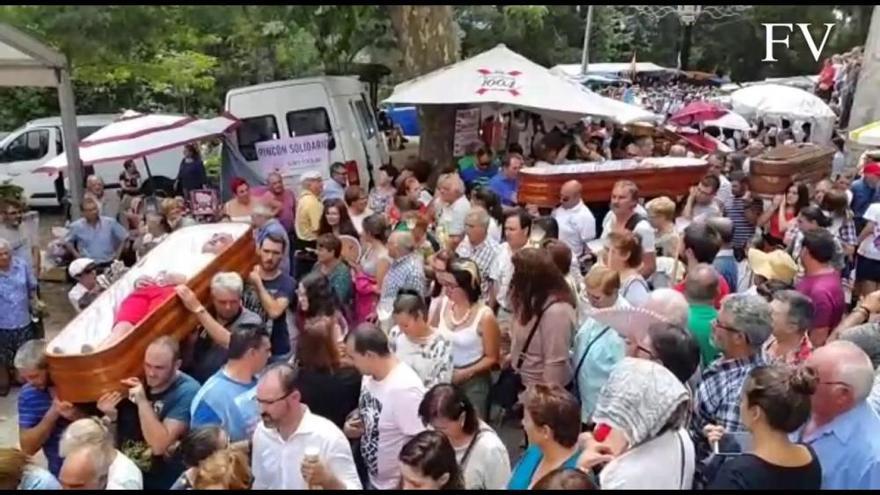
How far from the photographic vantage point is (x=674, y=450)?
332 centimetres

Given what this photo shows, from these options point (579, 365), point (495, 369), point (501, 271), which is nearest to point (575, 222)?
point (501, 271)

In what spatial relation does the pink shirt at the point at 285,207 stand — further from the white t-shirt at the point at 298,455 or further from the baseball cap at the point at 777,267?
the white t-shirt at the point at 298,455

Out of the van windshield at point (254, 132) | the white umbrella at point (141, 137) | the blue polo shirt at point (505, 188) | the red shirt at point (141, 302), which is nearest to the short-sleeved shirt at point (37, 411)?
the red shirt at point (141, 302)

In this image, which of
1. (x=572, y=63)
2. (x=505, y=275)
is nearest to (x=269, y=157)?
(x=505, y=275)

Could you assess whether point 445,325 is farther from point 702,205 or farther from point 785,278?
point 702,205

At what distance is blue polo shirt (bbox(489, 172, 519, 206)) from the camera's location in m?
10.0

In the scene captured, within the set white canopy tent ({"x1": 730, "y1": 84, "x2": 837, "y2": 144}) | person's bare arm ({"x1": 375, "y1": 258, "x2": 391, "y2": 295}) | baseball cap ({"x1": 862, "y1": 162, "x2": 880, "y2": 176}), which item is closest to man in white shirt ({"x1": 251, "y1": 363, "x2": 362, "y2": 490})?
person's bare arm ({"x1": 375, "y1": 258, "x2": 391, "y2": 295})

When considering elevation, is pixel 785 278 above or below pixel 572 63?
above

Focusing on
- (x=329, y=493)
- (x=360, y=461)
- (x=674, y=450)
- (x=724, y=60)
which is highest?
(x=674, y=450)

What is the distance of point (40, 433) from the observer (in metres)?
4.75

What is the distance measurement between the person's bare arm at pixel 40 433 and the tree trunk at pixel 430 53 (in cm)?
878

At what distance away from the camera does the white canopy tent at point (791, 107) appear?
61.8 ft

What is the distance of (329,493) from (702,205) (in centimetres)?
602

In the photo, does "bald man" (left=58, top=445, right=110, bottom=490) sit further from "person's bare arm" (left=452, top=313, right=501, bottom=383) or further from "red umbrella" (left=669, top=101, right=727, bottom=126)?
"red umbrella" (left=669, top=101, right=727, bottom=126)
